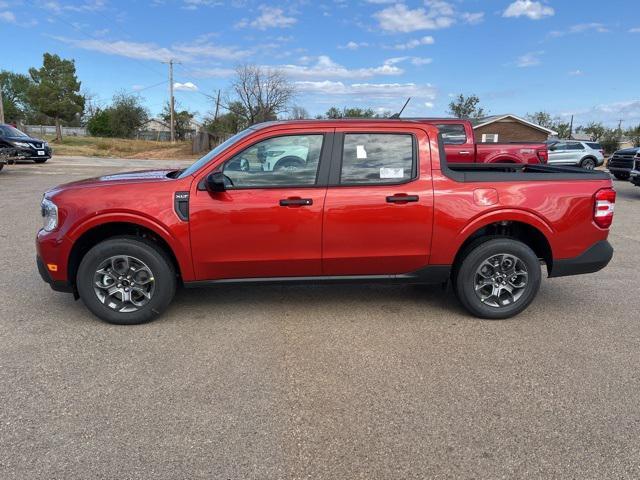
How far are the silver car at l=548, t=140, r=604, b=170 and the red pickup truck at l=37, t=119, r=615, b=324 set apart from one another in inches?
952

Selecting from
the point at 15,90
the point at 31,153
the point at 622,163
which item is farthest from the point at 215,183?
the point at 15,90

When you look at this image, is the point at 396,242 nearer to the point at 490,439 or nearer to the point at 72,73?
the point at 490,439

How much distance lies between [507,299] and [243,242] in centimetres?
245

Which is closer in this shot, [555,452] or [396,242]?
[555,452]

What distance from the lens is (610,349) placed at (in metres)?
3.81

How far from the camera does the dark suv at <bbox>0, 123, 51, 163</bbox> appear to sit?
18.4 metres

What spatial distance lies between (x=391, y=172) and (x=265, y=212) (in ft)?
3.76

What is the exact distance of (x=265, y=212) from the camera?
4.00 metres

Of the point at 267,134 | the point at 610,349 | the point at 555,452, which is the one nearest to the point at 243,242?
the point at 267,134

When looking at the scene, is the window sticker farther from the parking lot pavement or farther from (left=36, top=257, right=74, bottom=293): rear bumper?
(left=36, top=257, right=74, bottom=293): rear bumper

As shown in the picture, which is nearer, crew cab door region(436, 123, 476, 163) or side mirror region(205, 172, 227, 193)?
side mirror region(205, 172, 227, 193)

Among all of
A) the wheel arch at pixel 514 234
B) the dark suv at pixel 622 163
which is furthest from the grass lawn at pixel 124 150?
the wheel arch at pixel 514 234

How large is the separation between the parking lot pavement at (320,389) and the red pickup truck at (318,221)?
39 cm

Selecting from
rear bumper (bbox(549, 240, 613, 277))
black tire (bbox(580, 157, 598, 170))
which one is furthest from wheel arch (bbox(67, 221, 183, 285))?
black tire (bbox(580, 157, 598, 170))
